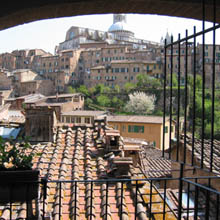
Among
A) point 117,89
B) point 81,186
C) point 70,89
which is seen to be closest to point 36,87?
point 70,89

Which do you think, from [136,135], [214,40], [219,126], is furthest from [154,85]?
[214,40]

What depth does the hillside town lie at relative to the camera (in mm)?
4859

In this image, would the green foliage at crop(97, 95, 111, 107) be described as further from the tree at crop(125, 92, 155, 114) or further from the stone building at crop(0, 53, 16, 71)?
the stone building at crop(0, 53, 16, 71)

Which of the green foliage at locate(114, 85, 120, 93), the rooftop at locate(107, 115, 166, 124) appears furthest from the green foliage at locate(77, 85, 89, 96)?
the rooftop at locate(107, 115, 166, 124)

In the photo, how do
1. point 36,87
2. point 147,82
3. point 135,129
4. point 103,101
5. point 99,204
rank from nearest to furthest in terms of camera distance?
1. point 99,204
2. point 135,129
3. point 103,101
4. point 147,82
5. point 36,87

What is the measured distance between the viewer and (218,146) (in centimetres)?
995

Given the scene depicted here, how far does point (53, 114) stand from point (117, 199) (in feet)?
20.1

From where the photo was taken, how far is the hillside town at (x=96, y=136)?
4.86 m

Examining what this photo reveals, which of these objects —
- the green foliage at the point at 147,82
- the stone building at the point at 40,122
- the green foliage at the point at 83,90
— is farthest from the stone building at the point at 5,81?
the stone building at the point at 40,122

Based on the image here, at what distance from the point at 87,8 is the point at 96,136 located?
7.18m

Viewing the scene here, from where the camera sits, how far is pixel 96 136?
390 inches

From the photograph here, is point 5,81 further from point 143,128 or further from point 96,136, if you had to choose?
point 96,136

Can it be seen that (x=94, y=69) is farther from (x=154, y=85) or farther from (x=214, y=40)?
(x=214, y=40)

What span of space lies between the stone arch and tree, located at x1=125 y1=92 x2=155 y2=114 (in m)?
49.2
